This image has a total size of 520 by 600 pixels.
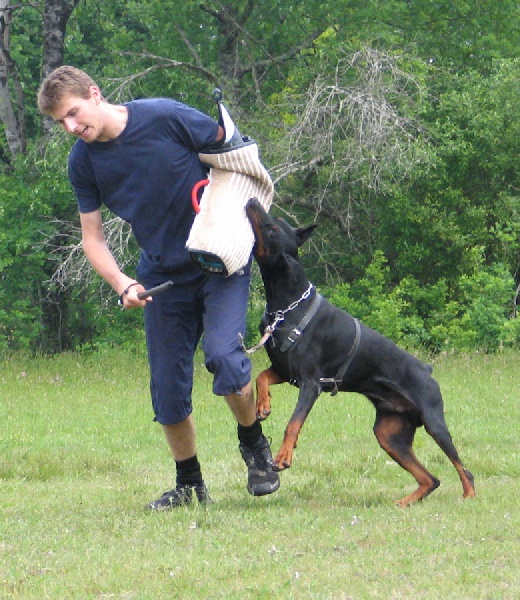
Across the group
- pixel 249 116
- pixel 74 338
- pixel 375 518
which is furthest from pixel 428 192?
pixel 375 518

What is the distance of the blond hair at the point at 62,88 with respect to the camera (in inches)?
187

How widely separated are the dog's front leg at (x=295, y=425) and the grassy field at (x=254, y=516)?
28cm

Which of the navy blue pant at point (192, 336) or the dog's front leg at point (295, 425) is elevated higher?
the navy blue pant at point (192, 336)

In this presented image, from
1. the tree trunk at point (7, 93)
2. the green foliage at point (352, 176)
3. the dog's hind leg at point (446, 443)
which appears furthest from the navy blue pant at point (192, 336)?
the tree trunk at point (7, 93)

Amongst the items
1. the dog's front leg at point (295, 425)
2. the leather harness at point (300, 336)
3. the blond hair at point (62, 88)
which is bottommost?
the dog's front leg at point (295, 425)

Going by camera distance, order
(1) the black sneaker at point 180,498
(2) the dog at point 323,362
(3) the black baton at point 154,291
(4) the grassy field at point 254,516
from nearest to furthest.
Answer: (4) the grassy field at point 254,516 < (3) the black baton at point 154,291 < (2) the dog at point 323,362 < (1) the black sneaker at point 180,498

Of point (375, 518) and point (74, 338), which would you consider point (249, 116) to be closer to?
point (74, 338)

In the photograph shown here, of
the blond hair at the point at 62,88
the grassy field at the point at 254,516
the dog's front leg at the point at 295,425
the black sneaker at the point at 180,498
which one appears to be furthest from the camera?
the black sneaker at the point at 180,498

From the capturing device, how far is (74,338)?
18.5 meters

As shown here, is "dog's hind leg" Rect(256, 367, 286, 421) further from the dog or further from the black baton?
the black baton

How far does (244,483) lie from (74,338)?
1235 cm

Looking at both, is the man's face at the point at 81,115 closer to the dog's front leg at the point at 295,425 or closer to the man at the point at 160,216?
the man at the point at 160,216

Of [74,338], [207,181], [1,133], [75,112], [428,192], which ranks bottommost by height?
[74,338]

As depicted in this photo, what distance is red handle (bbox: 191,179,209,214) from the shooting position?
5.08 m
